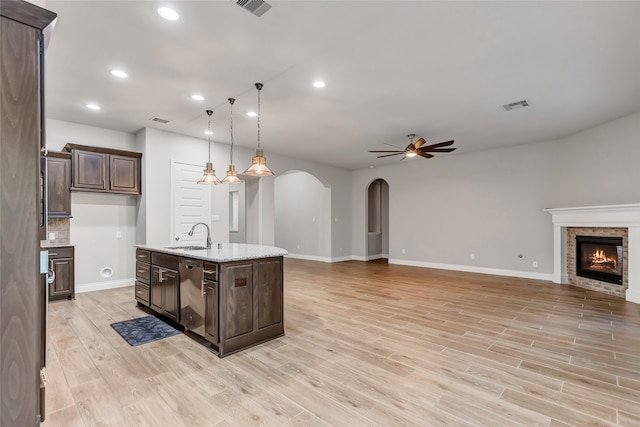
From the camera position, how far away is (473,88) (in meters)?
3.94

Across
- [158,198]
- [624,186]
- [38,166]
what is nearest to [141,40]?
[38,166]

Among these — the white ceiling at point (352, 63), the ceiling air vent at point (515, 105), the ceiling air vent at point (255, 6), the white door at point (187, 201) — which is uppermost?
the ceiling air vent at point (255, 6)

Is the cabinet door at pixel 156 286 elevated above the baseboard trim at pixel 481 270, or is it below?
above

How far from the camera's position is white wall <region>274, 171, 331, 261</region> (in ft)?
31.5

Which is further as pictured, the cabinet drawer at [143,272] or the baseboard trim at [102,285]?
the baseboard trim at [102,285]

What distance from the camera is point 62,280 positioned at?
15.9 feet

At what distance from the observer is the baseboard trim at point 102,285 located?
5422 mm

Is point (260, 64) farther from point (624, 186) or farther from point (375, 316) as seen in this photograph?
point (624, 186)

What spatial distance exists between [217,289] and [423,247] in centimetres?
667

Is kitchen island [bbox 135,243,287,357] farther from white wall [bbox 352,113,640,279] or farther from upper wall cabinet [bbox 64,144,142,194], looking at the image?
white wall [bbox 352,113,640,279]

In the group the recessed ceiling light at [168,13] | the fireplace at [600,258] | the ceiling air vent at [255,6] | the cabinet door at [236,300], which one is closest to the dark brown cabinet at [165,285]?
the cabinet door at [236,300]

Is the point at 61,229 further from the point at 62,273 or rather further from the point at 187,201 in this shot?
the point at 187,201

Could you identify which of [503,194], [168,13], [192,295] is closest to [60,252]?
[192,295]

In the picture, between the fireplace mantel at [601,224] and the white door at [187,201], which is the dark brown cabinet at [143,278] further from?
the fireplace mantel at [601,224]
